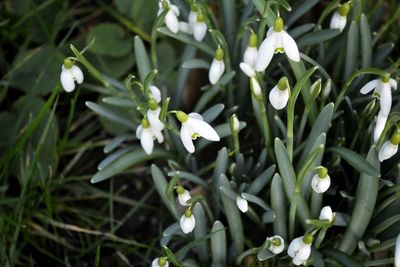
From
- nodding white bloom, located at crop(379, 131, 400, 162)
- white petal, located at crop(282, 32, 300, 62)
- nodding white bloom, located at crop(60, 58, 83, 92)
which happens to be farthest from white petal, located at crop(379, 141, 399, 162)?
nodding white bloom, located at crop(60, 58, 83, 92)

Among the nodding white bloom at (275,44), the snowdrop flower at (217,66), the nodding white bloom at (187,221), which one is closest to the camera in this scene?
the nodding white bloom at (275,44)

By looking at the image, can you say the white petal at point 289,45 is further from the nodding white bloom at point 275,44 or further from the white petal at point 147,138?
the white petal at point 147,138

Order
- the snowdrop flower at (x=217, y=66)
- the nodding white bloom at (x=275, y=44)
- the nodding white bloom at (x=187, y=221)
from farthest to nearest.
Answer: the snowdrop flower at (x=217, y=66) < the nodding white bloom at (x=187, y=221) < the nodding white bloom at (x=275, y=44)

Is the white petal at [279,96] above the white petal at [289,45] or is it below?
below

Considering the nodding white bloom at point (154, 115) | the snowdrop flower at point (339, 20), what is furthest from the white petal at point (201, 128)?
the snowdrop flower at point (339, 20)

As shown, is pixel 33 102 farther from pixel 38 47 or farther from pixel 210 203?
pixel 210 203

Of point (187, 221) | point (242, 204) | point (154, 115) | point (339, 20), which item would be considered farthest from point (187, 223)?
point (339, 20)

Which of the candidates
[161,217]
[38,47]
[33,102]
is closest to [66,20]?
[38,47]
